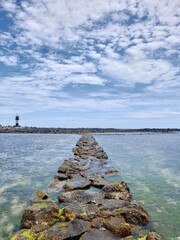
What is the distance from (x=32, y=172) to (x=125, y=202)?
28.2ft

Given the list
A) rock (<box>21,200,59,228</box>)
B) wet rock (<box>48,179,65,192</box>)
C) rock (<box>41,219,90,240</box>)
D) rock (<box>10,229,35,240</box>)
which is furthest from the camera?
wet rock (<box>48,179,65,192</box>)

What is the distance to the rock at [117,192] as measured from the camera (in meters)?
9.23

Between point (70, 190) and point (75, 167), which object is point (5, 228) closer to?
point (70, 190)

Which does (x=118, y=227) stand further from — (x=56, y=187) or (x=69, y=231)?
(x=56, y=187)

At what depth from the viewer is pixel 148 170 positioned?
1700cm

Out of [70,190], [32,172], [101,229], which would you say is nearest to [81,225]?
[101,229]

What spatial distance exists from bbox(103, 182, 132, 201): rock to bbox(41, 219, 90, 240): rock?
2.68 meters

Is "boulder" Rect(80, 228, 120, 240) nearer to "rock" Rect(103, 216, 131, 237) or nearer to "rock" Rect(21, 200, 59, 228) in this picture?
"rock" Rect(103, 216, 131, 237)

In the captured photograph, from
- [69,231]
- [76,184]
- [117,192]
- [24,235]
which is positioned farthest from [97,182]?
[24,235]

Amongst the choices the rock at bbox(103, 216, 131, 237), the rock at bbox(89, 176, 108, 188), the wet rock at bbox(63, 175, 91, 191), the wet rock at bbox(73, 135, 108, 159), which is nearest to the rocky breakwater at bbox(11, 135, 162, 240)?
the rock at bbox(103, 216, 131, 237)

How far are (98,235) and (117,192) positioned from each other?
3578mm

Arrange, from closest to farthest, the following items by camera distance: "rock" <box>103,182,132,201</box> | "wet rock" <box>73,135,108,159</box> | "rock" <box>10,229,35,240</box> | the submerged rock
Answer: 1. "rock" <box>10,229,35,240</box>
2. the submerged rock
3. "rock" <box>103,182,132,201</box>
4. "wet rock" <box>73,135,108,159</box>

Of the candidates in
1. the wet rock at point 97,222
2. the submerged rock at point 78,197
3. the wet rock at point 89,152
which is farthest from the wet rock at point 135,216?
the wet rock at point 89,152

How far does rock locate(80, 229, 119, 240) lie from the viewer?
19.9ft
